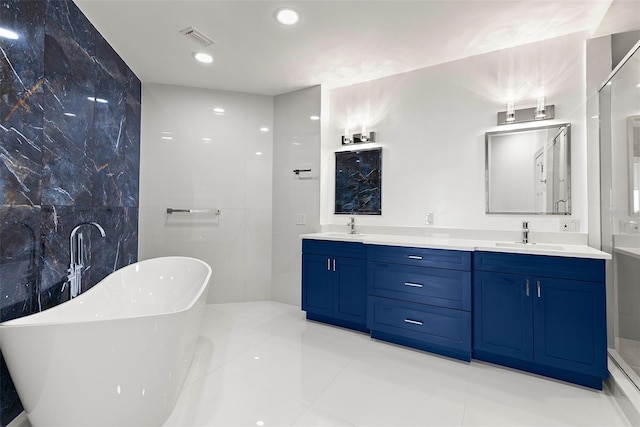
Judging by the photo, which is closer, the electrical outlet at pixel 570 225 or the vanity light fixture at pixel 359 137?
the electrical outlet at pixel 570 225

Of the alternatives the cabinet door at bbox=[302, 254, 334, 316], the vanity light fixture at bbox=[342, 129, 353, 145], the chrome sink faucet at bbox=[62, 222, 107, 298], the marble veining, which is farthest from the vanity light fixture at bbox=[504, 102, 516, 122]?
the marble veining

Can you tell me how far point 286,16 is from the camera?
86.7 inches

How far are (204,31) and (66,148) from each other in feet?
4.59

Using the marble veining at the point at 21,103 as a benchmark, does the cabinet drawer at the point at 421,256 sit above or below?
below

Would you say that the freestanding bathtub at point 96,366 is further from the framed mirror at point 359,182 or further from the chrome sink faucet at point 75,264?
the framed mirror at point 359,182

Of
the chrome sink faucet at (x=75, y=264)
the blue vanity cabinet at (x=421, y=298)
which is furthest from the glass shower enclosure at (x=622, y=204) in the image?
the chrome sink faucet at (x=75, y=264)

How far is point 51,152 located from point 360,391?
250cm

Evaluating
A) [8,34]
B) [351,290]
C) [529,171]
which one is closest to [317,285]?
[351,290]

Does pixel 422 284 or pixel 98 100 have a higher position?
pixel 98 100

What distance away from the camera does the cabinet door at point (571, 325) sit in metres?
1.79

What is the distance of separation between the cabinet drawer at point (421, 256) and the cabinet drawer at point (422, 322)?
34 centimetres

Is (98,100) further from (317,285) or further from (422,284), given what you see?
(422,284)

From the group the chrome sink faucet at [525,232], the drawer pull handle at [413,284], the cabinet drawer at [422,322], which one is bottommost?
→ the cabinet drawer at [422,322]

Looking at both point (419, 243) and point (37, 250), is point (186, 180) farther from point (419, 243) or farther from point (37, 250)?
point (419, 243)
